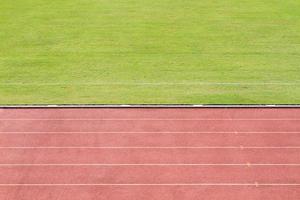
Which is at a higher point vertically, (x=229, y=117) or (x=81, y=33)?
(x=81, y=33)

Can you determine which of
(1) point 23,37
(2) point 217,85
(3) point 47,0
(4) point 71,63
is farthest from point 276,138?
(3) point 47,0

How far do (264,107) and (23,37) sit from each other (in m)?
9.51

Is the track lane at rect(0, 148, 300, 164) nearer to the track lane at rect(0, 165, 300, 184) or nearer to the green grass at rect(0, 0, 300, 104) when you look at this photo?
the track lane at rect(0, 165, 300, 184)

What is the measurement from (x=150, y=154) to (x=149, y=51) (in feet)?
21.6

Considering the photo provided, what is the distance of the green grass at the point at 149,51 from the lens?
51.2 feet

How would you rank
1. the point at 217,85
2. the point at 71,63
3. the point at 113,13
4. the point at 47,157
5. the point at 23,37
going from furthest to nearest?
1. the point at 113,13
2. the point at 23,37
3. the point at 71,63
4. the point at 217,85
5. the point at 47,157

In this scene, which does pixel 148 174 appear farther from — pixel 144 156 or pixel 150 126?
pixel 150 126

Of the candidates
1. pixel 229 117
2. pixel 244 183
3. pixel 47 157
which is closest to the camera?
pixel 244 183

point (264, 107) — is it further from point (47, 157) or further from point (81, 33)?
point (81, 33)

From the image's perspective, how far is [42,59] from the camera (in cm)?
1794

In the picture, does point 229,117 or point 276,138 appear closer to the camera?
point 276,138

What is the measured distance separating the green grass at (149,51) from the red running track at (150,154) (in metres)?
0.95

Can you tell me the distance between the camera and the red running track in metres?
11.4


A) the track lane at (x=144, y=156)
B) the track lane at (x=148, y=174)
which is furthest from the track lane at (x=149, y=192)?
the track lane at (x=144, y=156)
